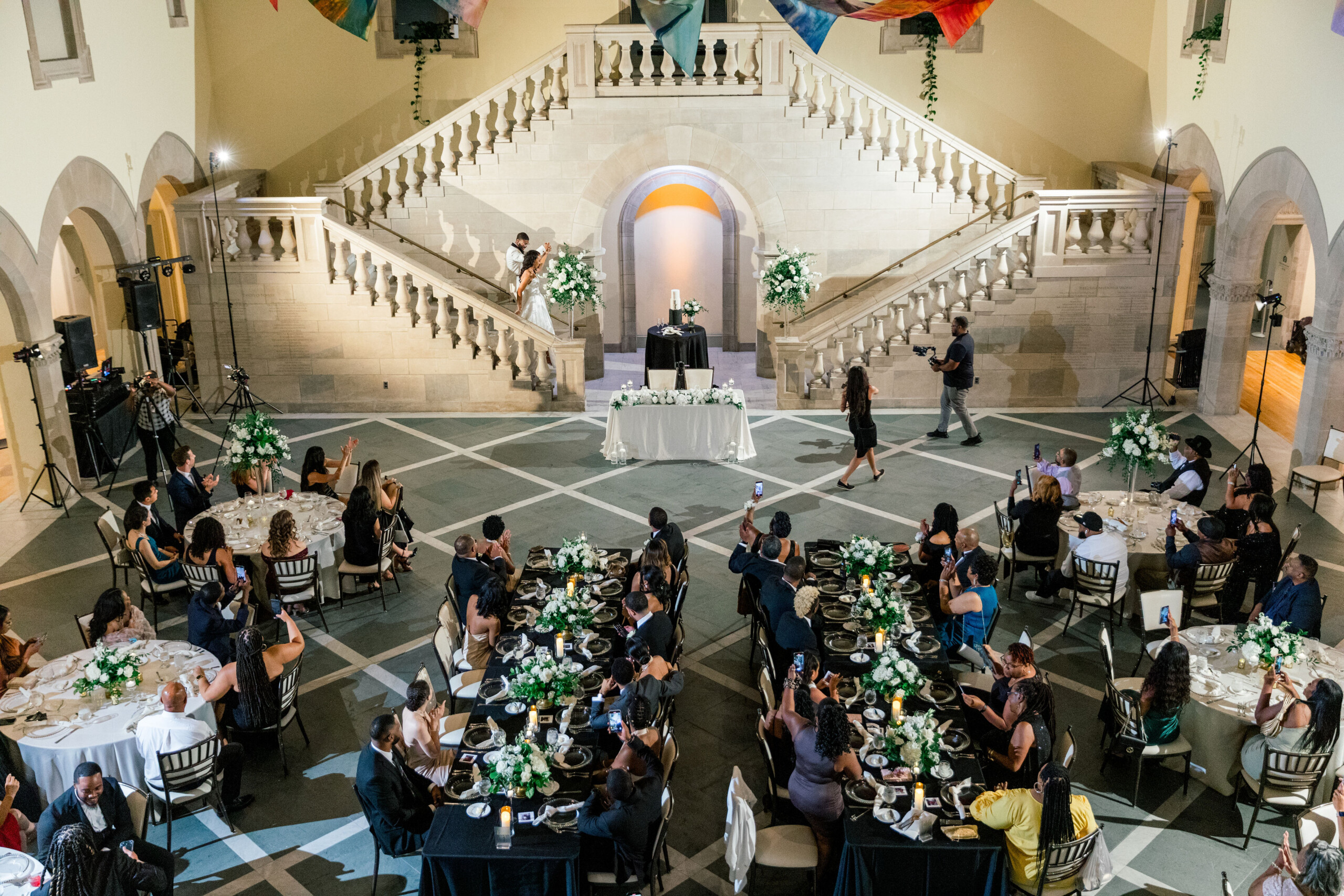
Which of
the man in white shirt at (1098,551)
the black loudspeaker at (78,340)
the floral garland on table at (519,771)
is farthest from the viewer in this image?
the black loudspeaker at (78,340)

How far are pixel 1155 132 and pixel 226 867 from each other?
16153 mm

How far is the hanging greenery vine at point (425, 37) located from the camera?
17484 mm

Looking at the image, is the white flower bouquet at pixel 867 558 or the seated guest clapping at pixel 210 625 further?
the white flower bouquet at pixel 867 558

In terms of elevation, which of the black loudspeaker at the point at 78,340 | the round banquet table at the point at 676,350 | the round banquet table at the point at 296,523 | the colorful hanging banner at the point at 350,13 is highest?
the colorful hanging banner at the point at 350,13

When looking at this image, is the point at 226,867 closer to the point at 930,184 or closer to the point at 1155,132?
the point at 930,184

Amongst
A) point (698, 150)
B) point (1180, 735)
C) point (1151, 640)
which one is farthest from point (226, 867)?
point (698, 150)

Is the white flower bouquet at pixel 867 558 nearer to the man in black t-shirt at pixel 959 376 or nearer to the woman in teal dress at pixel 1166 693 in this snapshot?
the woman in teal dress at pixel 1166 693

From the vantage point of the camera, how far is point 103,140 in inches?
552

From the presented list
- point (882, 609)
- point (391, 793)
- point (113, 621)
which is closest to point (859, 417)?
point (882, 609)

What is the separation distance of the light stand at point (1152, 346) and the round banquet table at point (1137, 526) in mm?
5344

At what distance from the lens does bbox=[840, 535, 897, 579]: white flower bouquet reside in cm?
876

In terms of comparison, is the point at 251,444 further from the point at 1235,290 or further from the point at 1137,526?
the point at 1235,290

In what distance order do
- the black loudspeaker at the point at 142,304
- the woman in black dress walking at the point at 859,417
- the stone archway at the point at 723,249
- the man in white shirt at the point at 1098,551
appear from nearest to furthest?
the man in white shirt at the point at 1098,551 → the woman in black dress walking at the point at 859,417 → the black loudspeaker at the point at 142,304 → the stone archway at the point at 723,249

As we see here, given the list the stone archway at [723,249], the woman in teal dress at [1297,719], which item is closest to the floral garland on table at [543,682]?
the woman in teal dress at [1297,719]
